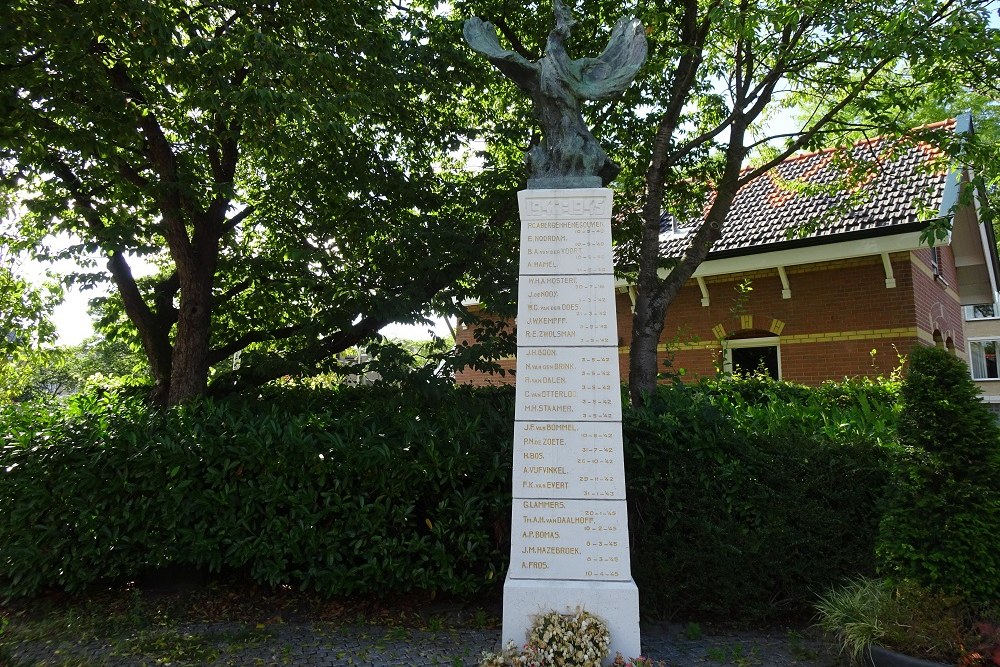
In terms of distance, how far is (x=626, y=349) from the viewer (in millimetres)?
14609

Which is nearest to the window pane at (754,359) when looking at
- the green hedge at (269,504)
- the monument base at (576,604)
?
the green hedge at (269,504)

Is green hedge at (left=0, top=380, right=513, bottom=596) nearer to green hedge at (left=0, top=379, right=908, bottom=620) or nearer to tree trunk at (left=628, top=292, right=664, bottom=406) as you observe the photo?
green hedge at (left=0, top=379, right=908, bottom=620)

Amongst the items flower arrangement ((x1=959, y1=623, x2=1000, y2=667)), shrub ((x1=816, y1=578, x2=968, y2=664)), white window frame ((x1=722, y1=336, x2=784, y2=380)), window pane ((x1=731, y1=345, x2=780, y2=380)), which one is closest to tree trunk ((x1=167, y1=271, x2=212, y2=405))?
shrub ((x1=816, y1=578, x2=968, y2=664))

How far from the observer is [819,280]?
12164mm

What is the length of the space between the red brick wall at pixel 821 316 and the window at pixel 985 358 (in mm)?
25812

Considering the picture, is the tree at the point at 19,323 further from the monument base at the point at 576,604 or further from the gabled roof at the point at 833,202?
the gabled roof at the point at 833,202

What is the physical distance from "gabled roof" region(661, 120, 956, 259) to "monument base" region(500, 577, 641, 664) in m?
7.29

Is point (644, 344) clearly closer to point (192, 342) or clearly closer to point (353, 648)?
point (353, 648)

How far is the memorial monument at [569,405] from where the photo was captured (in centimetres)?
403

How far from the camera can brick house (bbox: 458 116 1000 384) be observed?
429 inches

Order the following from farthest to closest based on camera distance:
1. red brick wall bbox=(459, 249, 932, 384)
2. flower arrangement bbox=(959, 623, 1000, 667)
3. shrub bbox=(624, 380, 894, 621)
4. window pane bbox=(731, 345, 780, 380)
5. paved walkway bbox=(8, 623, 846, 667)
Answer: window pane bbox=(731, 345, 780, 380) < red brick wall bbox=(459, 249, 932, 384) < shrub bbox=(624, 380, 894, 621) < paved walkway bbox=(8, 623, 846, 667) < flower arrangement bbox=(959, 623, 1000, 667)

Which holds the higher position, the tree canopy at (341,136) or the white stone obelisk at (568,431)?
the tree canopy at (341,136)

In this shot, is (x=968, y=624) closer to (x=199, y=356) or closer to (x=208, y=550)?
(x=208, y=550)

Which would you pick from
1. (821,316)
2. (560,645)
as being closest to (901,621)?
(560,645)
